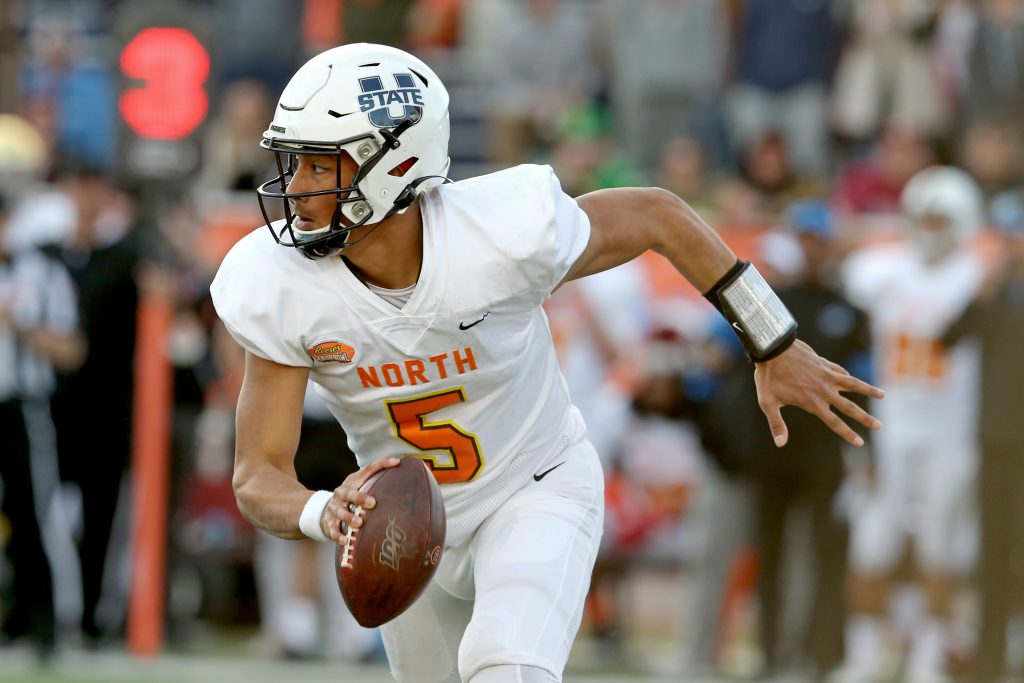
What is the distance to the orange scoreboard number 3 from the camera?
26.6 feet

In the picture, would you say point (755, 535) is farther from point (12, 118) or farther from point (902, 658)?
point (12, 118)

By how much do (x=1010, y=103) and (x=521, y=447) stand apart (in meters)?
6.65

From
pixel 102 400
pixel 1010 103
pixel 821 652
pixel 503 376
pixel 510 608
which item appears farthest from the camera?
pixel 1010 103

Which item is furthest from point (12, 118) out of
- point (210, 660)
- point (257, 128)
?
point (210, 660)

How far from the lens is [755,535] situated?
7973 mm

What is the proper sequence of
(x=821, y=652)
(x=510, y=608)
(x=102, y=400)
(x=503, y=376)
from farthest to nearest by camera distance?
(x=102, y=400) → (x=821, y=652) → (x=503, y=376) → (x=510, y=608)

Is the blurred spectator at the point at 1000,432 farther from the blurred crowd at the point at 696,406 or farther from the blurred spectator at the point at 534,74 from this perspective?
A: the blurred spectator at the point at 534,74

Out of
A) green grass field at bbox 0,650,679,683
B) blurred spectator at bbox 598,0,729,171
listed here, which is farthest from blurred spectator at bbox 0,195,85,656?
blurred spectator at bbox 598,0,729,171

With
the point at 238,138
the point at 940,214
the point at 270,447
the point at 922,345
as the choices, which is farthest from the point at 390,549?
the point at 238,138

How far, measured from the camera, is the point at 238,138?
33.1 ft

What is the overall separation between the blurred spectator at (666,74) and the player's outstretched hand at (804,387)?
6219mm

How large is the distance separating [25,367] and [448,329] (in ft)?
15.2

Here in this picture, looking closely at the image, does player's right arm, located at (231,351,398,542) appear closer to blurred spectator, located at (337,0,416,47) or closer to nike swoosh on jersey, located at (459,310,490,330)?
nike swoosh on jersey, located at (459,310,490,330)

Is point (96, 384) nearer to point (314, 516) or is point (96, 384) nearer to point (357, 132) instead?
point (357, 132)
